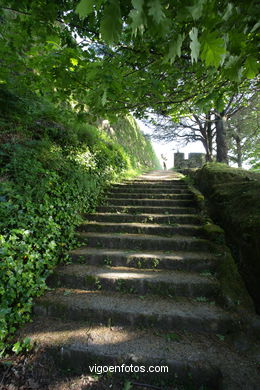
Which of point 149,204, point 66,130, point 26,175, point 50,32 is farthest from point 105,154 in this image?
point 50,32

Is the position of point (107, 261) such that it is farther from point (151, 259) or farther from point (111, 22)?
point (111, 22)

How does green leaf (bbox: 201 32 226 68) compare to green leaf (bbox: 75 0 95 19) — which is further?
green leaf (bbox: 201 32 226 68)

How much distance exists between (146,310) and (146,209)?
2.37 metres

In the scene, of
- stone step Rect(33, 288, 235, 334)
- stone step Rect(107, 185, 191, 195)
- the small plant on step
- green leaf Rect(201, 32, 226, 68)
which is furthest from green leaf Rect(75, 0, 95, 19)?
stone step Rect(107, 185, 191, 195)

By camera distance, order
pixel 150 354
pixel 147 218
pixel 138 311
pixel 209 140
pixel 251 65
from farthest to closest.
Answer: pixel 209 140 < pixel 147 218 < pixel 138 311 < pixel 150 354 < pixel 251 65

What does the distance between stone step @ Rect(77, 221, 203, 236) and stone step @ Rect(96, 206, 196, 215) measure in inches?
19.7

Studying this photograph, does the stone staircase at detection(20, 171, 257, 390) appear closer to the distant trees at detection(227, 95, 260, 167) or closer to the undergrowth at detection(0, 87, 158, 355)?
the undergrowth at detection(0, 87, 158, 355)

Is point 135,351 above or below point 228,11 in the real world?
below

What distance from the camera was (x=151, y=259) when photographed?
117 inches

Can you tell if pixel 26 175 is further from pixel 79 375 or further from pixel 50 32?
pixel 79 375

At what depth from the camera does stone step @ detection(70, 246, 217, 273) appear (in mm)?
2859

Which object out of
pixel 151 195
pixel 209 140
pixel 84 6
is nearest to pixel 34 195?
pixel 84 6

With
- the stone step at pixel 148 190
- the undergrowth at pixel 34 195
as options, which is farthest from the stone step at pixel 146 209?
the stone step at pixel 148 190

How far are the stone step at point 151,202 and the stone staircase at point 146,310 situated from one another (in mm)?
782
